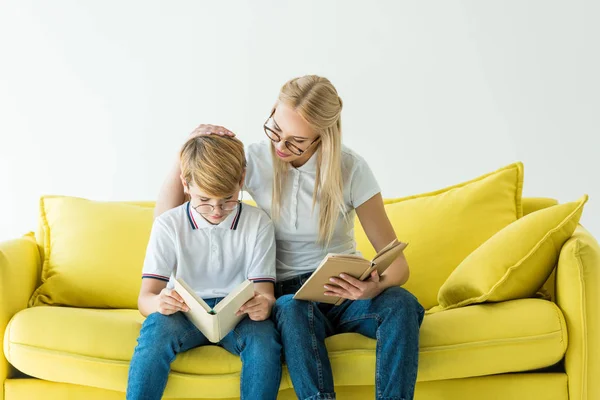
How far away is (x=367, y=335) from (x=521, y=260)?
0.53 metres

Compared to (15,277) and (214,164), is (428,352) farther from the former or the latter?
(15,277)

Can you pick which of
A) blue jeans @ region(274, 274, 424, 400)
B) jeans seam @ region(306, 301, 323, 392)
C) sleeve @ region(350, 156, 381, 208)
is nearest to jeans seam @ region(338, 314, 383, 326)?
blue jeans @ region(274, 274, 424, 400)

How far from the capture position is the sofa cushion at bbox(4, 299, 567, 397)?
215 cm

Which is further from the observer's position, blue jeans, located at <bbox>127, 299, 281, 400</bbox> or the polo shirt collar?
the polo shirt collar

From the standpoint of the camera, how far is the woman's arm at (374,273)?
2.09m

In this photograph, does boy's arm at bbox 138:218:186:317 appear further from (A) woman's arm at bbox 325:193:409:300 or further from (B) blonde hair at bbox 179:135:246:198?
(A) woman's arm at bbox 325:193:409:300

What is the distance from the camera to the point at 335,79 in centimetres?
364

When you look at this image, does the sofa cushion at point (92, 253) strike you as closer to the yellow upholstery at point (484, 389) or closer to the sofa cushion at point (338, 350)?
the sofa cushion at point (338, 350)

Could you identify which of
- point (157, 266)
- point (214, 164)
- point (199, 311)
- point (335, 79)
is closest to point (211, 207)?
point (214, 164)

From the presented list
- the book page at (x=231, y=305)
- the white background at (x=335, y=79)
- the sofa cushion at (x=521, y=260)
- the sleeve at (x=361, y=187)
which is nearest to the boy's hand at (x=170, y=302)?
the book page at (x=231, y=305)

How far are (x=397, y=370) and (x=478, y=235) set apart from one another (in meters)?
0.85

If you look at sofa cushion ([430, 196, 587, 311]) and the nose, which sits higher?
the nose

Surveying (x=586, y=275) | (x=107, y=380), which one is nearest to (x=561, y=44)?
(x=586, y=275)

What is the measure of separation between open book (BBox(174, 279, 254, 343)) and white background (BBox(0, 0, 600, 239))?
1713 millimetres
